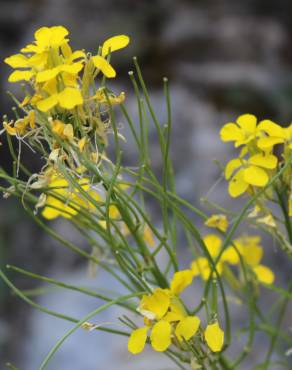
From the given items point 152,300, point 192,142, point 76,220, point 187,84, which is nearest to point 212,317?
point 152,300

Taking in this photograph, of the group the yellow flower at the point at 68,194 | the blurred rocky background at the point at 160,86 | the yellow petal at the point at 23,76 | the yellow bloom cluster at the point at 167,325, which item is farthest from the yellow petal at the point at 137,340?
the blurred rocky background at the point at 160,86

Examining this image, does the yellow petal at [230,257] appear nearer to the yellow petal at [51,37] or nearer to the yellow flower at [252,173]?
the yellow flower at [252,173]

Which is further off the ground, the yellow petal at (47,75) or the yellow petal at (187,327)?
the yellow petal at (47,75)

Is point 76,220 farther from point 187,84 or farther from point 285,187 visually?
point 187,84

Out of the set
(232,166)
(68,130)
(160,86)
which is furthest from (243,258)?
(160,86)

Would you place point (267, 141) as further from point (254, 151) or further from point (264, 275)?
point (264, 275)
